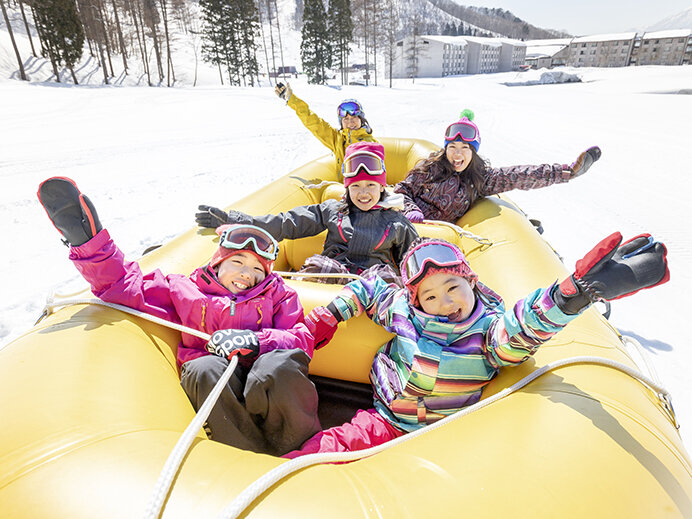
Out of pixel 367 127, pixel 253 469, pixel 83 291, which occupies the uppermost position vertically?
pixel 367 127

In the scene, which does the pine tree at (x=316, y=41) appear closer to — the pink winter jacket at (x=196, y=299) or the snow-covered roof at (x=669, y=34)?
the pink winter jacket at (x=196, y=299)

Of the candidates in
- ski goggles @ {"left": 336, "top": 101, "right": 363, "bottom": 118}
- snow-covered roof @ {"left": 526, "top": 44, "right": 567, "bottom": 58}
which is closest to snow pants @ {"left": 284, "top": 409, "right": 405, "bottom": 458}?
ski goggles @ {"left": 336, "top": 101, "right": 363, "bottom": 118}

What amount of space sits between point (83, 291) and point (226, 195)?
13.2 feet

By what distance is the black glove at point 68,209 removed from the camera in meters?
1.40

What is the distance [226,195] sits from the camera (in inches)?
220

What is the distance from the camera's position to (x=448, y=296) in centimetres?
141

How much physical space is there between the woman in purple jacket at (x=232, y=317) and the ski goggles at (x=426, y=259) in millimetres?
551

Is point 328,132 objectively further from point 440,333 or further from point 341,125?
point 440,333

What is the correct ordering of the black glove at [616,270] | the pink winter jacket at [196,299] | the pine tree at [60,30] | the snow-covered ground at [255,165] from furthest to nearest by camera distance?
the pine tree at [60,30]
the snow-covered ground at [255,165]
the pink winter jacket at [196,299]
the black glove at [616,270]

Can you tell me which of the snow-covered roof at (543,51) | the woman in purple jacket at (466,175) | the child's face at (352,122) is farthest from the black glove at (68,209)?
the snow-covered roof at (543,51)

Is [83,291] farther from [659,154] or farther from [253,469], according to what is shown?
[659,154]

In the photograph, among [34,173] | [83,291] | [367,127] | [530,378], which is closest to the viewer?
[530,378]

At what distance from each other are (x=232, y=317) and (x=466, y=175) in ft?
8.19

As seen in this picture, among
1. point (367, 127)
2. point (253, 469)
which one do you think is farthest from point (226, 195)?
point (253, 469)
